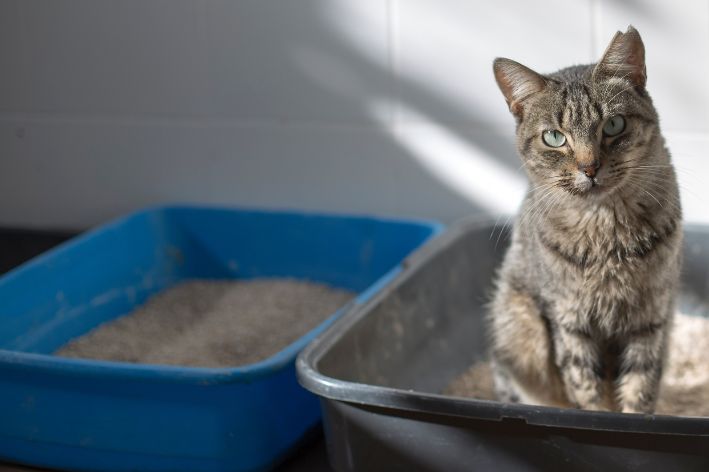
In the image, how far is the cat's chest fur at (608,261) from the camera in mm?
1420

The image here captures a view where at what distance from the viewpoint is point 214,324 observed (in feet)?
6.64

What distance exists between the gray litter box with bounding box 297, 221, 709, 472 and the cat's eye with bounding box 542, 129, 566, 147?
370 mm

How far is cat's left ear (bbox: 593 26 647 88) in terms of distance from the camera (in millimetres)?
1344

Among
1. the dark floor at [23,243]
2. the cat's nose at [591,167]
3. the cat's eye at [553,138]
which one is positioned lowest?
the dark floor at [23,243]

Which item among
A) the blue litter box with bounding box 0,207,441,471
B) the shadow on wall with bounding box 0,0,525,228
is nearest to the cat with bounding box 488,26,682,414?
the blue litter box with bounding box 0,207,441,471

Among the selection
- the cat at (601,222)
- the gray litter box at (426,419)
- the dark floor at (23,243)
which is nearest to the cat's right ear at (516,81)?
the cat at (601,222)

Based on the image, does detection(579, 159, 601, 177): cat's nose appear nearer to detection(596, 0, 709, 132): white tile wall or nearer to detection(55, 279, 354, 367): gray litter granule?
detection(596, 0, 709, 132): white tile wall

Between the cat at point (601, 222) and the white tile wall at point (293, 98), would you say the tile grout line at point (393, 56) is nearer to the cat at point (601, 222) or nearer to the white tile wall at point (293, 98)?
the white tile wall at point (293, 98)

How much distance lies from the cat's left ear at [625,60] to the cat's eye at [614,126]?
6 cm

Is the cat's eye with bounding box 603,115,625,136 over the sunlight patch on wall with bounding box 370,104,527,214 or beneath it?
over

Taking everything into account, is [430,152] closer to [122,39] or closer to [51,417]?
[122,39]

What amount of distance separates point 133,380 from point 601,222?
70 cm

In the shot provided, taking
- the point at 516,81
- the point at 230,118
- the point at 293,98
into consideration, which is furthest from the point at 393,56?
the point at 516,81

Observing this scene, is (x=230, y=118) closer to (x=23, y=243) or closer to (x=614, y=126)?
(x=23, y=243)
